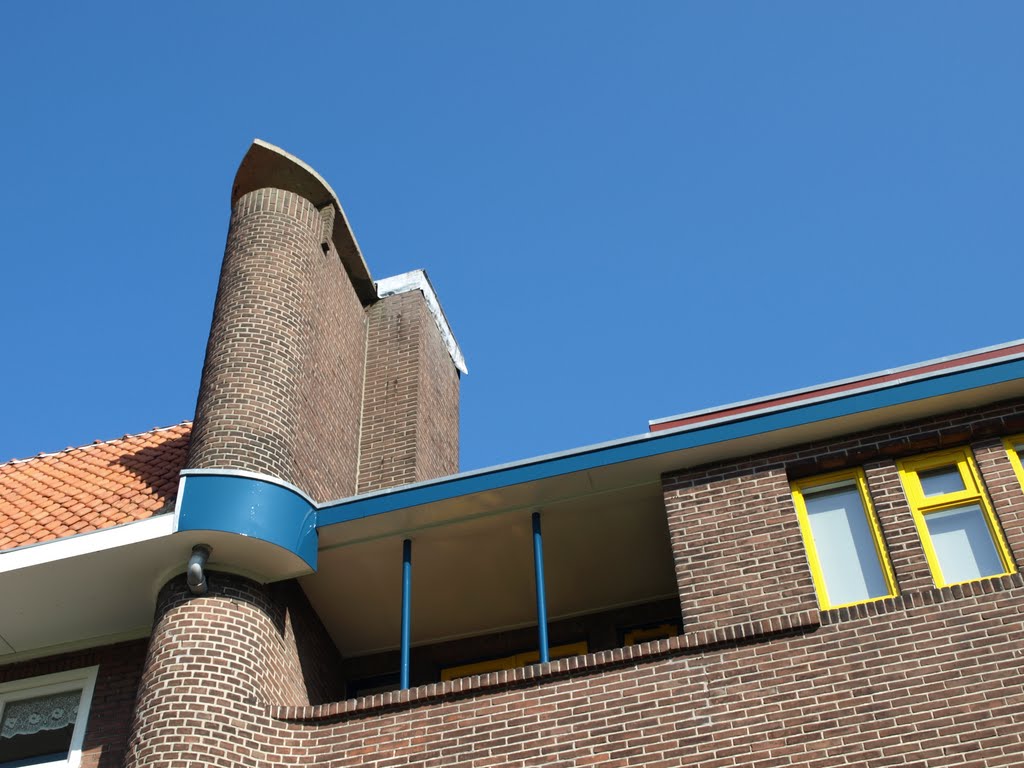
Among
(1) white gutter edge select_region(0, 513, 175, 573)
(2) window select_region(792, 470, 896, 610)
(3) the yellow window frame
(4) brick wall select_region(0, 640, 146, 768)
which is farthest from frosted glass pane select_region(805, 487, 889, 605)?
(4) brick wall select_region(0, 640, 146, 768)

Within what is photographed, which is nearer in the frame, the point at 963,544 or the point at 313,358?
the point at 963,544

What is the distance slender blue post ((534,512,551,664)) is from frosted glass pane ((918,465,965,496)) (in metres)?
4.02

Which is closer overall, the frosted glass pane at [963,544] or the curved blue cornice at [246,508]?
the frosted glass pane at [963,544]

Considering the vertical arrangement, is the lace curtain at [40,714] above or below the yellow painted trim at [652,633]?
below

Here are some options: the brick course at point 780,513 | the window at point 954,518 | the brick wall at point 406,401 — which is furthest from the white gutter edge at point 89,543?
the window at point 954,518

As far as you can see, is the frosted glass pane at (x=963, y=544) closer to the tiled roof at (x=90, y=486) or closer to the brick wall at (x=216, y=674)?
the brick wall at (x=216, y=674)

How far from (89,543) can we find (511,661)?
5.14 m

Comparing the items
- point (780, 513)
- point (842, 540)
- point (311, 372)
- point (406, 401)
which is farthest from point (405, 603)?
point (406, 401)

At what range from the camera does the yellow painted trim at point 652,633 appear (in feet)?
50.4

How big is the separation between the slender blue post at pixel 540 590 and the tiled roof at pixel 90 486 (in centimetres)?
395

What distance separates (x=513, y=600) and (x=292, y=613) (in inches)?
108

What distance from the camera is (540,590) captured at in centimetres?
1354

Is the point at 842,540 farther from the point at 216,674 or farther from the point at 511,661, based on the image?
the point at 216,674

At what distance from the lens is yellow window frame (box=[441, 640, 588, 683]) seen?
15508mm
